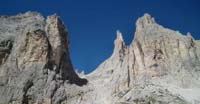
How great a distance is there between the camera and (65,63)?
6488 centimetres

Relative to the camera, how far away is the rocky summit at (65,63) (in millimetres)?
54625

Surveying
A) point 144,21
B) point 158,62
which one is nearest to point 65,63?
point 158,62

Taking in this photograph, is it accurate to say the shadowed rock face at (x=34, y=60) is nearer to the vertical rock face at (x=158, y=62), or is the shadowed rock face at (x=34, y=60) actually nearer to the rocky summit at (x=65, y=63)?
the rocky summit at (x=65, y=63)

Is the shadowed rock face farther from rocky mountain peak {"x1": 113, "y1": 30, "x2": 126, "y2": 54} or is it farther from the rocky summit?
rocky mountain peak {"x1": 113, "y1": 30, "x2": 126, "y2": 54}

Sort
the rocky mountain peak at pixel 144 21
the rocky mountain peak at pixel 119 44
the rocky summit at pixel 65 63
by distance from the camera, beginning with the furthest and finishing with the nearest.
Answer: the rocky mountain peak at pixel 119 44
the rocky mountain peak at pixel 144 21
the rocky summit at pixel 65 63

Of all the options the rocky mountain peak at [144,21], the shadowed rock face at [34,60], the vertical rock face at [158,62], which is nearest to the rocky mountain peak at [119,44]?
the vertical rock face at [158,62]

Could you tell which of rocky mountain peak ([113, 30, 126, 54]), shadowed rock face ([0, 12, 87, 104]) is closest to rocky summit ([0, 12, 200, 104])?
shadowed rock face ([0, 12, 87, 104])

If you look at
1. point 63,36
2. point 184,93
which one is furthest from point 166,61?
point 63,36

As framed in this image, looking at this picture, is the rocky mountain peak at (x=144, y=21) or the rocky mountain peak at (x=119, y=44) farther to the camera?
the rocky mountain peak at (x=119, y=44)

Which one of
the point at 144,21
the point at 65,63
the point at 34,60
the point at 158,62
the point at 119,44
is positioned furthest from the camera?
the point at 119,44

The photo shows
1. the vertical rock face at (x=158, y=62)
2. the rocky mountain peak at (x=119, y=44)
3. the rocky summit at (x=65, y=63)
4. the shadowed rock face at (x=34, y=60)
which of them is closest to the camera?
the vertical rock face at (x=158, y=62)

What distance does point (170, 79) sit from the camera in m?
53.4

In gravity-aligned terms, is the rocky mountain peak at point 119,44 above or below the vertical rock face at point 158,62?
above

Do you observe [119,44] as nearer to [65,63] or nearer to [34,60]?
[65,63]
